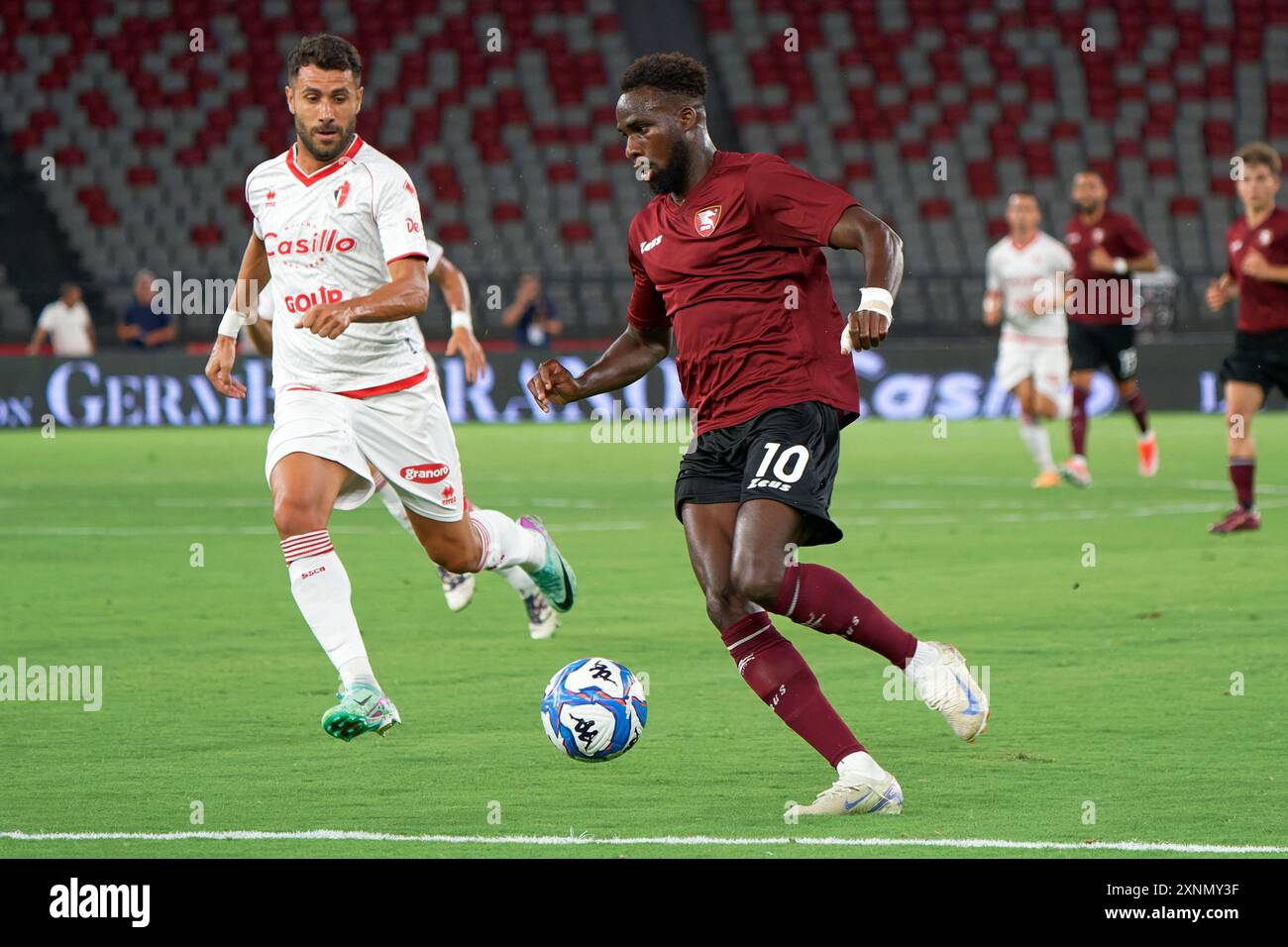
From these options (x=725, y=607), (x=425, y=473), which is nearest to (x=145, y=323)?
(x=425, y=473)

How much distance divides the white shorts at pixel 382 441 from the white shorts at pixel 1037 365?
10.0 meters

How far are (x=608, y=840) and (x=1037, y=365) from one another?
1224 centimetres

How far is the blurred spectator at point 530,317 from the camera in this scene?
1012 inches

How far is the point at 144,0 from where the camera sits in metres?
33.6

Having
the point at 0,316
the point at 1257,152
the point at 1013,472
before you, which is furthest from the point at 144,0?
the point at 1257,152

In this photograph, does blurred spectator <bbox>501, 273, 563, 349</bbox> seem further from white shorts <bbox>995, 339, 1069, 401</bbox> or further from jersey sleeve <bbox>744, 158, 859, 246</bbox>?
jersey sleeve <bbox>744, 158, 859, 246</bbox>

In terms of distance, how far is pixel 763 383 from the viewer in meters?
5.90

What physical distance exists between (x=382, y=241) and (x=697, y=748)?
1.93 m

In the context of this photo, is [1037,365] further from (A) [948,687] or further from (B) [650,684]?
(A) [948,687]

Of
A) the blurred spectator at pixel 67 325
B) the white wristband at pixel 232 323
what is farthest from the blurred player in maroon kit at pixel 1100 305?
the blurred spectator at pixel 67 325

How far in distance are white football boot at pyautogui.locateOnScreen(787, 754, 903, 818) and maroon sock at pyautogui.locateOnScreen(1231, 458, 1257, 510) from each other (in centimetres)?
770

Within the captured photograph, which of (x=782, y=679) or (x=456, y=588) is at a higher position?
(x=456, y=588)

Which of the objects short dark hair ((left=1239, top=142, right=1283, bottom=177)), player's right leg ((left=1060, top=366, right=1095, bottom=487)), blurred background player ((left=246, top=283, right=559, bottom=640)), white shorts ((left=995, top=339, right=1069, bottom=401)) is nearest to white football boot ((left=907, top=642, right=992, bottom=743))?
blurred background player ((left=246, top=283, right=559, bottom=640))

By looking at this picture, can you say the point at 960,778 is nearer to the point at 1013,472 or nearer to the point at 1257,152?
the point at 1257,152
